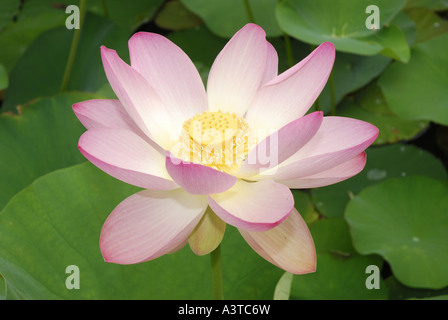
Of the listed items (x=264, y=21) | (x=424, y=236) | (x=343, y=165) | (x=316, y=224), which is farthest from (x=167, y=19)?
(x=343, y=165)

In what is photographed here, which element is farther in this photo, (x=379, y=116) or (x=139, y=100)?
(x=379, y=116)

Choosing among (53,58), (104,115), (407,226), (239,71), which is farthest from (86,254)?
(53,58)

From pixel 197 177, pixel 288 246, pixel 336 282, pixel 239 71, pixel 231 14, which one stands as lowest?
pixel 336 282

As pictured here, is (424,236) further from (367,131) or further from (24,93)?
(24,93)

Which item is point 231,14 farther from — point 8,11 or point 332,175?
point 332,175

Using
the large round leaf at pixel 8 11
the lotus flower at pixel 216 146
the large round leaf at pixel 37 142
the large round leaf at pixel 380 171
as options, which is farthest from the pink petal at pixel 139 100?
the large round leaf at pixel 8 11

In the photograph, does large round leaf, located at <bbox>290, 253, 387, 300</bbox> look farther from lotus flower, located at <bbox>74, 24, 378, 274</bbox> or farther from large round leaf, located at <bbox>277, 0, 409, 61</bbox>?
large round leaf, located at <bbox>277, 0, 409, 61</bbox>
